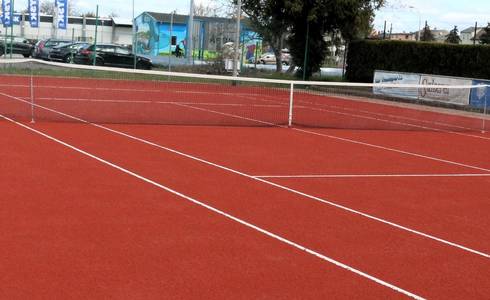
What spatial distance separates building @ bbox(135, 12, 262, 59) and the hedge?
31.6ft

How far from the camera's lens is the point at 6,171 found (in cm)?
909

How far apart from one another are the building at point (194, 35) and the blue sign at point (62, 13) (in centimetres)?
807

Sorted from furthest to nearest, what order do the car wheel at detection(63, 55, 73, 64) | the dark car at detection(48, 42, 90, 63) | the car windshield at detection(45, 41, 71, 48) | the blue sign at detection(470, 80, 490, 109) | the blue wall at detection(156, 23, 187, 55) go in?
the blue wall at detection(156, 23, 187, 55) → the car windshield at detection(45, 41, 71, 48) → the dark car at detection(48, 42, 90, 63) → the car wheel at detection(63, 55, 73, 64) → the blue sign at detection(470, 80, 490, 109)

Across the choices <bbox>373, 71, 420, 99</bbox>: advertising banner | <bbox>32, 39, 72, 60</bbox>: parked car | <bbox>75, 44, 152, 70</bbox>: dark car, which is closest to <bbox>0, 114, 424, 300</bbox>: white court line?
<bbox>373, 71, 420, 99</bbox>: advertising banner

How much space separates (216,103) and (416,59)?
1363cm

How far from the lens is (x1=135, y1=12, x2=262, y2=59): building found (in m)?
50.0

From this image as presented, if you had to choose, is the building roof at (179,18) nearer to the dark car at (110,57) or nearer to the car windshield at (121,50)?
the dark car at (110,57)

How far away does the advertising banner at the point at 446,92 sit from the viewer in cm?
2558

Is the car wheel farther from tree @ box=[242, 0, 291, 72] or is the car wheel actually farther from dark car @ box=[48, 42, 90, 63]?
tree @ box=[242, 0, 291, 72]

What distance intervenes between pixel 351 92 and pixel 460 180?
2167cm

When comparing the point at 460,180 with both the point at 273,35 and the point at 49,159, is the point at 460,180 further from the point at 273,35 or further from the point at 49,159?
the point at 273,35

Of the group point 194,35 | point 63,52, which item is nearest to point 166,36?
point 194,35

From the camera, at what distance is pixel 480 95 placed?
81.6ft

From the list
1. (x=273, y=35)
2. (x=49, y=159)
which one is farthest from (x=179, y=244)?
(x=273, y=35)
